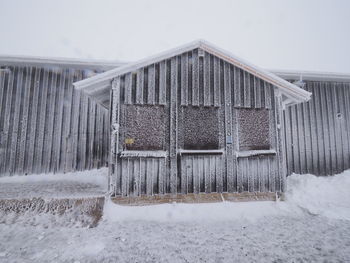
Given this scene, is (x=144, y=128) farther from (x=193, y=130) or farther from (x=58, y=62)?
(x=58, y=62)

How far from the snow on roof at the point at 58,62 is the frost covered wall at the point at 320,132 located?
7.88 m

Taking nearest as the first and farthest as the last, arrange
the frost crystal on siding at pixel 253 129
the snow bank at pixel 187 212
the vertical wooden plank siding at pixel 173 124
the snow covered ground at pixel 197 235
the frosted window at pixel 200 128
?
1. the snow covered ground at pixel 197 235
2. the snow bank at pixel 187 212
3. the vertical wooden plank siding at pixel 173 124
4. the frosted window at pixel 200 128
5. the frost crystal on siding at pixel 253 129

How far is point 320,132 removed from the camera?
743 cm

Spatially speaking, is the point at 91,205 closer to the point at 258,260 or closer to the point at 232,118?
the point at 258,260

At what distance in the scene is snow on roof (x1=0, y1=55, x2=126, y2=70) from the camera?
21.0ft

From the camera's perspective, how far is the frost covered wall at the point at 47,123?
6.43m

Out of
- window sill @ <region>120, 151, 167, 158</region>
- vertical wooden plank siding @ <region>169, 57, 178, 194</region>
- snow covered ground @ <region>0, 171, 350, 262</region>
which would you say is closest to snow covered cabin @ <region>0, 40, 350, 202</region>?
vertical wooden plank siding @ <region>169, 57, 178, 194</region>

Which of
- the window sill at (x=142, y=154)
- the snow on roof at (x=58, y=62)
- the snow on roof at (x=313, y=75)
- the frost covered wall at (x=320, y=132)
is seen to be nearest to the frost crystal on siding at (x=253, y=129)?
the window sill at (x=142, y=154)

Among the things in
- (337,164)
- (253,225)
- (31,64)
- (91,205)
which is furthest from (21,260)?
(337,164)

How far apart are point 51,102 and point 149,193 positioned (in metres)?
5.54

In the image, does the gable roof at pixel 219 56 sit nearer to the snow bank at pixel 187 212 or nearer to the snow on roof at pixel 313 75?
the snow on roof at pixel 313 75

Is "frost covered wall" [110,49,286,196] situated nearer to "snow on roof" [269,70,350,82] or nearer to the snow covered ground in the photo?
the snow covered ground

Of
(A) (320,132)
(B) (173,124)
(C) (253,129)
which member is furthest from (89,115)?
(A) (320,132)

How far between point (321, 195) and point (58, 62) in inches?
401
